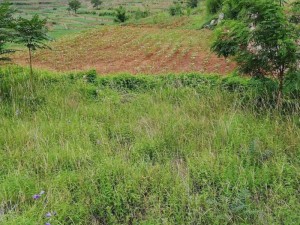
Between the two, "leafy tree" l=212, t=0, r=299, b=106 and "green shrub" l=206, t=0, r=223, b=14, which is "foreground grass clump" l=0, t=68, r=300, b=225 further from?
"green shrub" l=206, t=0, r=223, b=14

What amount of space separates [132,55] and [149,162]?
32.9 feet

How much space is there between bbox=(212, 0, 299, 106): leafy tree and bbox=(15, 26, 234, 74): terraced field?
161 inches

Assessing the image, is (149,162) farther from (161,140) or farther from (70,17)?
(70,17)

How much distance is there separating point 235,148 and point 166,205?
3.96ft

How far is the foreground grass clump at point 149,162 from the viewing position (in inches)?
115

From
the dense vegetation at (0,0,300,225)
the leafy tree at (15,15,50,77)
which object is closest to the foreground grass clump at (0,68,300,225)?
the dense vegetation at (0,0,300,225)

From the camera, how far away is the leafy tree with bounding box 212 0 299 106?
190 inches

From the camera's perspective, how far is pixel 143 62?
11977 mm

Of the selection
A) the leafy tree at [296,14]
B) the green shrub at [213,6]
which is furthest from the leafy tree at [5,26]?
the green shrub at [213,6]

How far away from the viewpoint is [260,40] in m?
4.96

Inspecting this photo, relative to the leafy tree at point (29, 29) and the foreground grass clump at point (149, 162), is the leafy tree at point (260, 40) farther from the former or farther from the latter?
the leafy tree at point (29, 29)

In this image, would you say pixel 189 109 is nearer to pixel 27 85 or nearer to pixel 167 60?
pixel 27 85

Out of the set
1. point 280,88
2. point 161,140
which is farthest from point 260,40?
point 161,140

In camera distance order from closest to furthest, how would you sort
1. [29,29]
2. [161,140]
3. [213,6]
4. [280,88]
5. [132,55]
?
[161,140], [280,88], [29,29], [132,55], [213,6]
